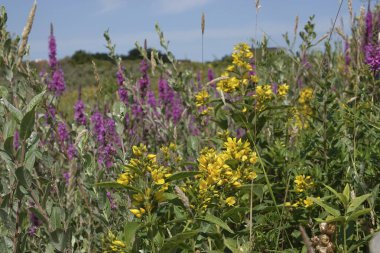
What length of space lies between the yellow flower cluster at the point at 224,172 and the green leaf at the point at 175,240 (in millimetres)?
185

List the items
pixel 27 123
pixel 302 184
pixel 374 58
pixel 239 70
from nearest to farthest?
1. pixel 27 123
2. pixel 302 184
3. pixel 239 70
4. pixel 374 58

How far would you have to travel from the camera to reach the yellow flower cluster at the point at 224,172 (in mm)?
1599

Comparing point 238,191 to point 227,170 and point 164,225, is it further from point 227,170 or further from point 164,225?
point 164,225

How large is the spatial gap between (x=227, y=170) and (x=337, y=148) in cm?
102

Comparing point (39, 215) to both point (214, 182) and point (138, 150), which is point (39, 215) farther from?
point (214, 182)

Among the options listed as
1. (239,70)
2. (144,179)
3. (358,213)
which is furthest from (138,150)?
(239,70)

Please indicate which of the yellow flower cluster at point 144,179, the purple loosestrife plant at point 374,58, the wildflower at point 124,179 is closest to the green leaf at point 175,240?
the yellow flower cluster at point 144,179

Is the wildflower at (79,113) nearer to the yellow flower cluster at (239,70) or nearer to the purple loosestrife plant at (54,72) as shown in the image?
the purple loosestrife plant at (54,72)

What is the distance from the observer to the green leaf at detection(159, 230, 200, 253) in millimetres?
1393

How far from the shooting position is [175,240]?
56.2 inches

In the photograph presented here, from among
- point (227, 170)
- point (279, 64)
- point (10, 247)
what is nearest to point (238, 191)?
point (227, 170)

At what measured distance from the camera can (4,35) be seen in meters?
2.15

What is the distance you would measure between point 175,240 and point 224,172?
13.2 inches

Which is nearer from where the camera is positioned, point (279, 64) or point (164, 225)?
point (164, 225)
